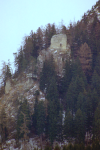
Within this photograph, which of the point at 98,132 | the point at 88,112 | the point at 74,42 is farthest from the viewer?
the point at 74,42

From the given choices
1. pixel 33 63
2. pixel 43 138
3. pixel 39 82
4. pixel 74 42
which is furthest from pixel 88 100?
pixel 74 42

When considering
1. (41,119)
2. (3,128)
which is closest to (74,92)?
(41,119)

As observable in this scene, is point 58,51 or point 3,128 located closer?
point 3,128

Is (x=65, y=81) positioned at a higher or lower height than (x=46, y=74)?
lower

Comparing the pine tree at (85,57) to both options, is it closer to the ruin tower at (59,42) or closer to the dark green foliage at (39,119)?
the ruin tower at (59,42)

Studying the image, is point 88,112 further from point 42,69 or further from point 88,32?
point 88,32

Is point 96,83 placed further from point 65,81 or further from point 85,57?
point 85,57

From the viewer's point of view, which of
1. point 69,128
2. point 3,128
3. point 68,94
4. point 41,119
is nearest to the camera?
point 69,128

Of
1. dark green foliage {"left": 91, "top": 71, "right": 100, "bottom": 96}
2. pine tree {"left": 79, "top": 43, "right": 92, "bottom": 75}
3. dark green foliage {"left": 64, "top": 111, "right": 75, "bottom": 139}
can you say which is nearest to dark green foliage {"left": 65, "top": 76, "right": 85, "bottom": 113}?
dark green foliage {"left": 91, "top": 71, "right": 100, "bottom": 96}

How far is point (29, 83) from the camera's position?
3894cm

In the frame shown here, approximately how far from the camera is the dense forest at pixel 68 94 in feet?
87.9

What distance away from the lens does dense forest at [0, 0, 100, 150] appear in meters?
26.8

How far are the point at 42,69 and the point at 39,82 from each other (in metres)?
2.83

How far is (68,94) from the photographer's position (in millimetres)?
32375
